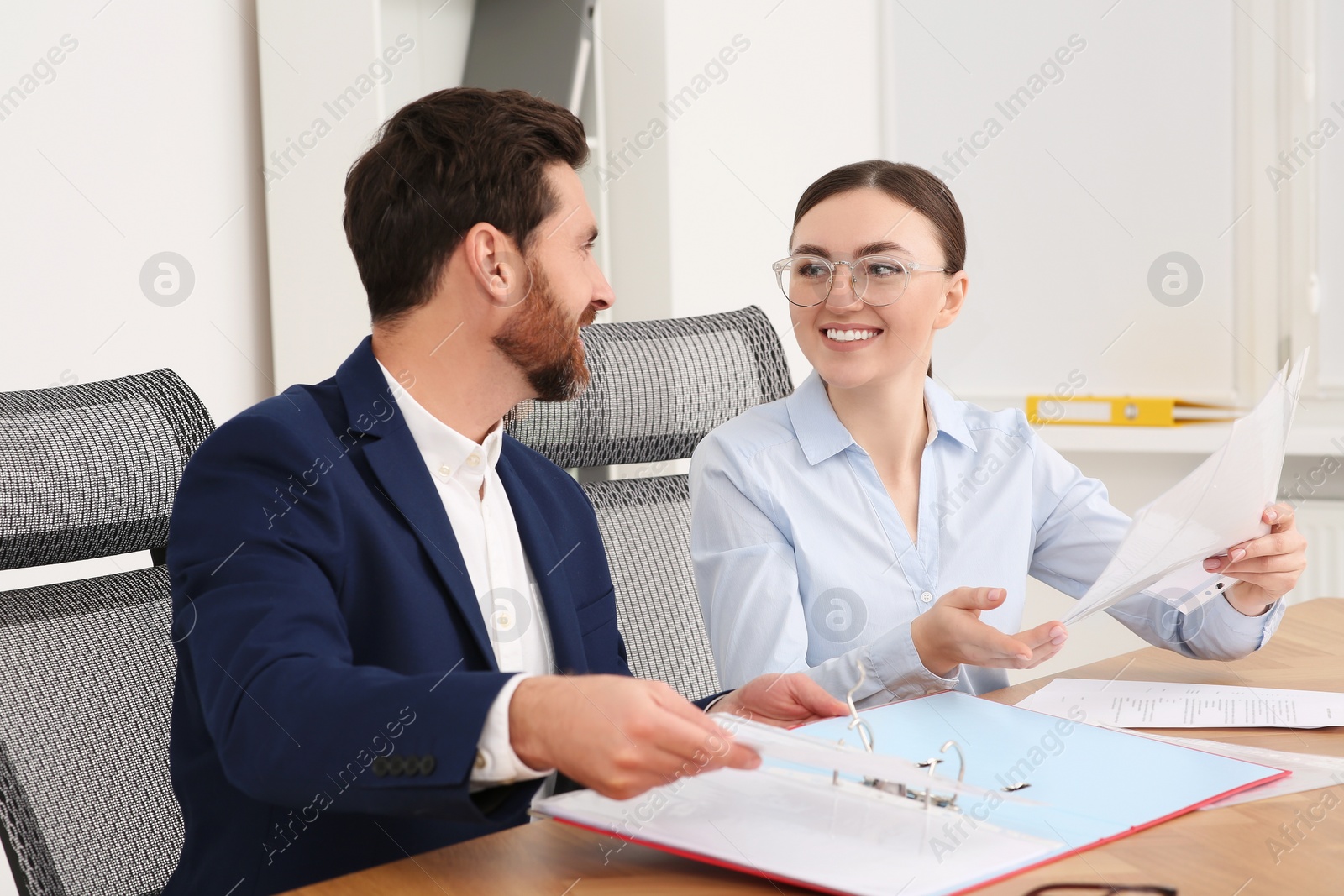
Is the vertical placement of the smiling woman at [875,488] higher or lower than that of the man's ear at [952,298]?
lower

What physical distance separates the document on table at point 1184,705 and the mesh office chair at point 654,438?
21.0 inches

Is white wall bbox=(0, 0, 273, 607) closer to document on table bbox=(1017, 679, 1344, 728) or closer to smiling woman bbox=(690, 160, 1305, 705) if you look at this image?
smiling woman bbox=(690, 160, 1305, 705)

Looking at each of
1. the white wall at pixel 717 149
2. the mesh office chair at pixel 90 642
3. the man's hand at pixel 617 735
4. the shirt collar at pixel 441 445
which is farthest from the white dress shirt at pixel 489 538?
the white wall at pixel 717 149

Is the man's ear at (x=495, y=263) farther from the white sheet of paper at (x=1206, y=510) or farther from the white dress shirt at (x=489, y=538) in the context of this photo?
the white sheet of paper at (x=1206, y=510)

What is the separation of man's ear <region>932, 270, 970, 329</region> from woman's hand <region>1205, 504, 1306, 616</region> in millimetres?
451

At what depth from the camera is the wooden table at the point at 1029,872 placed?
0.74 m

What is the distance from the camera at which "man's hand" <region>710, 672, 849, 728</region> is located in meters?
1.03

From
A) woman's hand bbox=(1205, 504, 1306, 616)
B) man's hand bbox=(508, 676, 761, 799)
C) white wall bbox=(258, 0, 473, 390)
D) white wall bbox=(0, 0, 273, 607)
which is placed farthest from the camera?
white wall bbox=(258, 0, 473, 390)

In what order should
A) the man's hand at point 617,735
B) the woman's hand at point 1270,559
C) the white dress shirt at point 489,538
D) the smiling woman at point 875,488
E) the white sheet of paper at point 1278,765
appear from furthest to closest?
the smiling woman at point 875,488 → the woman's hand at point 1270,559 → the white dress shirt at point 489,538 → the white sheet of paper at point 1278,765 → the man's hand at point 617,735

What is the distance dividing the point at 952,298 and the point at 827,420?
0.24 m

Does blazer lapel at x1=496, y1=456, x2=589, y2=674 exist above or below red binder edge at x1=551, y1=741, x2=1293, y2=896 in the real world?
above

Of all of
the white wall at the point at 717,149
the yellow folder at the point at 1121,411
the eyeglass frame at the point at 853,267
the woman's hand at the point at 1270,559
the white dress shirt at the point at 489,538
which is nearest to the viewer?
the white dress shirt at the point at 489,538

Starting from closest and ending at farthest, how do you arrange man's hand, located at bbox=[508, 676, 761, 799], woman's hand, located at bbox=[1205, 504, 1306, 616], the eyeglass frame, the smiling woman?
man's hand, located at bbox=[508, 676, 761, 799] < woman's hand, located at bbox=[1205, 504, 1306, 616] < the smiling woman < the eyeglass frame

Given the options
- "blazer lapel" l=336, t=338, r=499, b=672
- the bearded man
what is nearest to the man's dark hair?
the bearded man
